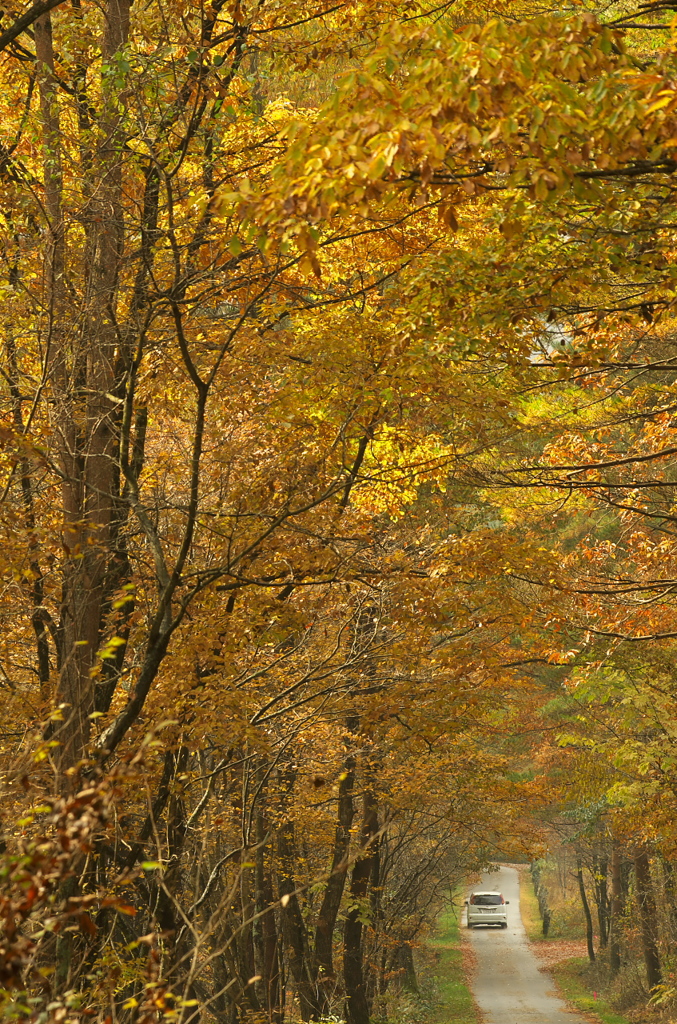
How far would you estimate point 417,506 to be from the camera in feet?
53.5

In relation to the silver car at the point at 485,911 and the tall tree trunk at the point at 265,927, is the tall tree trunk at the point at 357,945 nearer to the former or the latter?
the tall tree trunk at the point at 265,927

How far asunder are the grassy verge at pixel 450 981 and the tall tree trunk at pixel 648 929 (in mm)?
4102

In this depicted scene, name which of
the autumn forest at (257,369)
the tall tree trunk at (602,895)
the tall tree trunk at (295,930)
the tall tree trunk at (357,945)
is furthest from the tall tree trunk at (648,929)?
the autumn forest at (257,369)

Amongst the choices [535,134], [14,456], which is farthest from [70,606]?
[535,134]

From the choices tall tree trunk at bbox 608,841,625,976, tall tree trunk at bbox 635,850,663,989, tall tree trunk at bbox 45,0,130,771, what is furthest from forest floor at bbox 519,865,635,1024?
tall tree trunk at bbox 45,0,130,771

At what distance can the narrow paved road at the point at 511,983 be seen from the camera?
74.7ft

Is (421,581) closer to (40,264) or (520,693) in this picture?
(40,264)

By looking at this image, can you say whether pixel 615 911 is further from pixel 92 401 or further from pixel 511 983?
pixel 92 401

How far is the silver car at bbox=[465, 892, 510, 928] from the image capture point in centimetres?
4253

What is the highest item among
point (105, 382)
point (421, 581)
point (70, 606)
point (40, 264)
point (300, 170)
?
point (40, 264)

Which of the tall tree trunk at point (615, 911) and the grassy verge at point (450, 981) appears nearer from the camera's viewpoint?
the grassy verge at point (450, 981)

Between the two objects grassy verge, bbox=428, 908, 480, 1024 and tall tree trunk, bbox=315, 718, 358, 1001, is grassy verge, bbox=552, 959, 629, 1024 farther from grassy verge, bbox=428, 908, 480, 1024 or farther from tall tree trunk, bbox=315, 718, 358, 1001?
Answer: tall tree trunk, bbox=315, 718, 358, 1001

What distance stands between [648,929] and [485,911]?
73.1 ft

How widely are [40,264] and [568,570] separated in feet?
22.3
